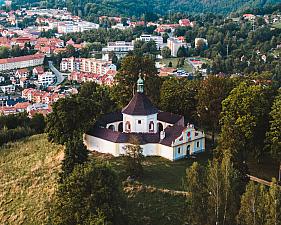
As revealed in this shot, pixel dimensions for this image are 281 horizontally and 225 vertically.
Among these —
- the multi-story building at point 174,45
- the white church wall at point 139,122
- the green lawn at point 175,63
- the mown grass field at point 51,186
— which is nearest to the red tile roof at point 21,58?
the green lawn at point 175,63

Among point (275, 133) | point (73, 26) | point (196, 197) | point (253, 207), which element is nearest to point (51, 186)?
point (196, 197)

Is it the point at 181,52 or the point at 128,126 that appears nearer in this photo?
the point at 128,126

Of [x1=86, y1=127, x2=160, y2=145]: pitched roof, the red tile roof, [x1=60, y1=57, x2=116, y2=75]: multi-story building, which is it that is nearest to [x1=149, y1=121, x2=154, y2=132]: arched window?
[x1=86, y1=127, x2=160, y2=145]: pitched roof

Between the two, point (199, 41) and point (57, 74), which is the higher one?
point (199, 41)

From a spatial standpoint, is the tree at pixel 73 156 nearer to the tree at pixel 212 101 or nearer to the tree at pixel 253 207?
the tree at pixel 253 207

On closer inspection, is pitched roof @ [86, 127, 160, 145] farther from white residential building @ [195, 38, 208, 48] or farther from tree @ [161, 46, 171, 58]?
white residential building @ [195, 38, 208, 48]

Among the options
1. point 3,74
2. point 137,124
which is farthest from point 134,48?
point 137,124

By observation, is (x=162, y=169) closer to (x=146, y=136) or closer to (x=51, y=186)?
(x=146, y=136)
